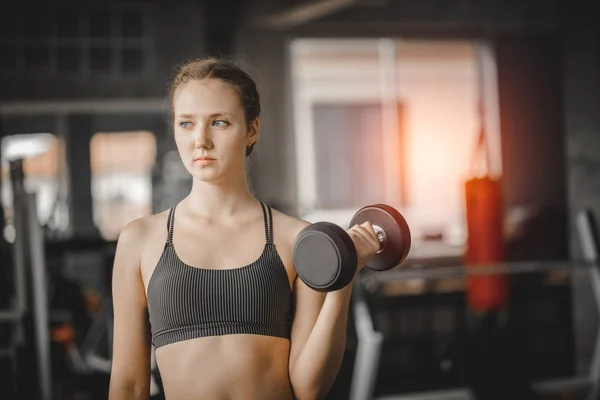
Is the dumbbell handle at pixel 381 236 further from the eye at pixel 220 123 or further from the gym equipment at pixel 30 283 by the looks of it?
the gym equipment at pixel 30 283

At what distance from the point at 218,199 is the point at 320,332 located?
23cm

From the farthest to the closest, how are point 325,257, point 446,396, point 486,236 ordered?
point 486,236, point 446,396, point 325,257

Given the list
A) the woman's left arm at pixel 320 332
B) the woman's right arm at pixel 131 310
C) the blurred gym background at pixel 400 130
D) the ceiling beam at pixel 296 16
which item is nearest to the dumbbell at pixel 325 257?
the woman's left arm at pixel 320 332

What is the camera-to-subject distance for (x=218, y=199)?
1059 mm

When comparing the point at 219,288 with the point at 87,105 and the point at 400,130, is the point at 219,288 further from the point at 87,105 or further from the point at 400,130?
the point at 400,130

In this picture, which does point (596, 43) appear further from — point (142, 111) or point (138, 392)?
point (138, 392)

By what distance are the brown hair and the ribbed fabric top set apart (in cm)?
21

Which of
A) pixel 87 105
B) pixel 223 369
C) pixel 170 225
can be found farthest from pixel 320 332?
pixel 87 105

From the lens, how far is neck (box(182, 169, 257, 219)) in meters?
1.05

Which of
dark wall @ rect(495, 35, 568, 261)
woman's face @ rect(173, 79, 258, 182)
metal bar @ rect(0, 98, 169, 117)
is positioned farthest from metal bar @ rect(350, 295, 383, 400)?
dark wall @ rect(495, 35, 568, 261)

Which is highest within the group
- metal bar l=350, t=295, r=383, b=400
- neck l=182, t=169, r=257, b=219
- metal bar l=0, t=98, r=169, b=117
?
metal bar l=0, t=98, r=169, b=117

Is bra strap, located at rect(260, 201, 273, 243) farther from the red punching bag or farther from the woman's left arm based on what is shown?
the red punching bag

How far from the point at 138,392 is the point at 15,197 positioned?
1947 mm

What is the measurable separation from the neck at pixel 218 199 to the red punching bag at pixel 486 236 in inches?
126
